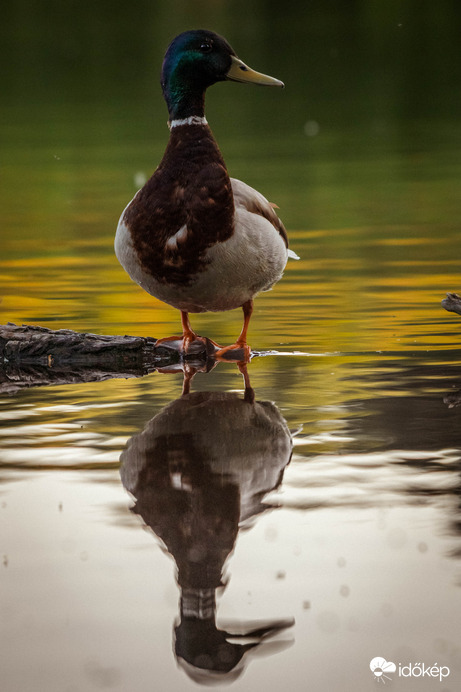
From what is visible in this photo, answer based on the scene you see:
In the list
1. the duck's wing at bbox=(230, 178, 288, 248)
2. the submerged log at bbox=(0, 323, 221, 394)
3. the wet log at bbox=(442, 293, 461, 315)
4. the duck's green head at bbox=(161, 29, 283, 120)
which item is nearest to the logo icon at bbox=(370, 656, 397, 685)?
the submerged log at bbox=(0, 323, 221, 394)

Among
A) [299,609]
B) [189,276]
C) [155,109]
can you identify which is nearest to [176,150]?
[189,276]

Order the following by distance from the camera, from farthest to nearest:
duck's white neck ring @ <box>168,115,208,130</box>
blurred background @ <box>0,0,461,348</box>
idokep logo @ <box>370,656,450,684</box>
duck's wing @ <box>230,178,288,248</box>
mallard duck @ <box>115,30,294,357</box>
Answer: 1. blurred background @ <box>0,0,461,348</box>
2. duck's wing @ <box>230,178,288,248</box>
3. duck's white neck ring @ <box>168,115,208,130</box>
4. mallard duck @ <box>115,30,294,357</box>
5. idokep logo @ <box>370,656,450,684</box>

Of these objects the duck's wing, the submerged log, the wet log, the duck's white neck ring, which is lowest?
the submerged log

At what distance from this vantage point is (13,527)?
4.12 meters

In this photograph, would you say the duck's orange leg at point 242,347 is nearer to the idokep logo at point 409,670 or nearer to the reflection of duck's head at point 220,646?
the reflection of duck's head at point 220,646

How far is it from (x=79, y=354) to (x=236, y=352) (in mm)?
808

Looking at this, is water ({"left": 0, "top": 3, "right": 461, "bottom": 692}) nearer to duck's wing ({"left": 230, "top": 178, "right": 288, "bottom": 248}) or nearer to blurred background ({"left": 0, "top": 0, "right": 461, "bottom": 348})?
blurred background ({"left": 0, "top": 0, "right": 461, "bottom": 348})

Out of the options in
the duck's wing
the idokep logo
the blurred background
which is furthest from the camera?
the blurred background

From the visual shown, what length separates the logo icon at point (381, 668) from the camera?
10.2ft

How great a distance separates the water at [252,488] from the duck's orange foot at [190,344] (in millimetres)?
330

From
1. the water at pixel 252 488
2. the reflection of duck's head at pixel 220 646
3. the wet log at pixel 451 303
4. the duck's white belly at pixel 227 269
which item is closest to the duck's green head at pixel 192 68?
the duck's white belly at pixel 227 269

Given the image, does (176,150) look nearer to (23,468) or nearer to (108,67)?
(23,468)

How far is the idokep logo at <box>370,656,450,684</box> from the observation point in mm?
3096

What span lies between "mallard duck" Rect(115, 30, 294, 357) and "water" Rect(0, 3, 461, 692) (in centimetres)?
42
